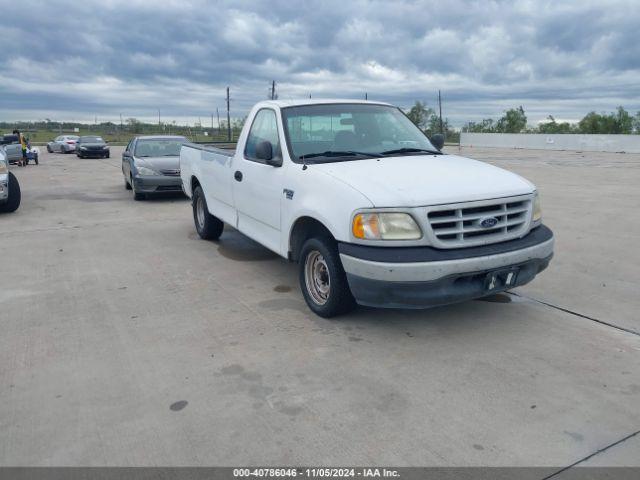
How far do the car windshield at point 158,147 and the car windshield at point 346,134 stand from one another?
7683mm

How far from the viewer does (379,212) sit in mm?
3918

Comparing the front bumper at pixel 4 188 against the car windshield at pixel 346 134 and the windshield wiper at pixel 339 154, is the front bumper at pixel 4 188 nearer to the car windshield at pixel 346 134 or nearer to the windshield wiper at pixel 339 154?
the car windshield at pixel 346 134

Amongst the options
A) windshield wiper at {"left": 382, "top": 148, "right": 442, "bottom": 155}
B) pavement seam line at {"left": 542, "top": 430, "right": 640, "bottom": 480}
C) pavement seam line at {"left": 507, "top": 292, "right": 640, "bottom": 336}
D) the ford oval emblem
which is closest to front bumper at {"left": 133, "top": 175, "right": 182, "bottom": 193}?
windshield wiper at {"left": 382, "top": 148, "right": 442, "bottom": 155}

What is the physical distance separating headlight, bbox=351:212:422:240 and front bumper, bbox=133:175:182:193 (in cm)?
859

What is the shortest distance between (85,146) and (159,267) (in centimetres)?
2801

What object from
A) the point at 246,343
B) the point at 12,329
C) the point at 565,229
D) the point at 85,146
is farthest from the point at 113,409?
the point at 85,146

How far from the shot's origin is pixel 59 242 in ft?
25.9

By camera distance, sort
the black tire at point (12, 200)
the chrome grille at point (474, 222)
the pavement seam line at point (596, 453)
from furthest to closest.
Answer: the black tire at point (12, 200)
the chrome grille at point (474, 222)
the pavement seam line at point (596, 453)

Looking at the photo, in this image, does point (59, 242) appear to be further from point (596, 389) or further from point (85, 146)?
point (85, 146)

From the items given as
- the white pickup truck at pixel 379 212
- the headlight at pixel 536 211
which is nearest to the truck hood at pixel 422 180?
the white pickup truck at pixel 379 212

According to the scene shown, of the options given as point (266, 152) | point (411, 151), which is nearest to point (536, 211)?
point (411, 151)

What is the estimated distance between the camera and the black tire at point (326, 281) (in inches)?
170

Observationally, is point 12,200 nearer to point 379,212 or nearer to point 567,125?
point 379,212

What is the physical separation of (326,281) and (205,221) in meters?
3.50
